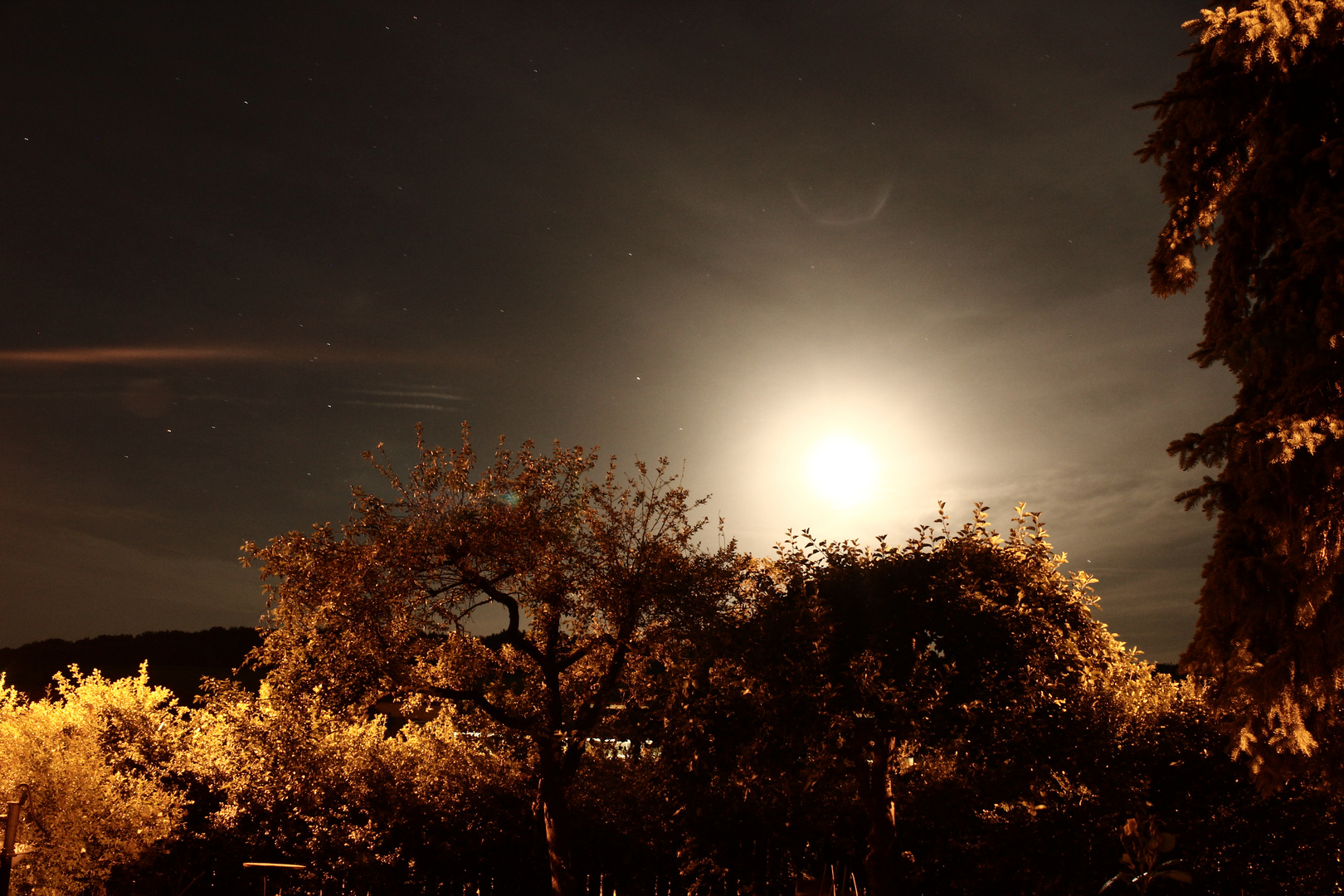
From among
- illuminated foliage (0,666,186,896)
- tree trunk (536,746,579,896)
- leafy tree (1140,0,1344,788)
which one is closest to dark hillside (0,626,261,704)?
illuminated foliage (0,666,186,896)

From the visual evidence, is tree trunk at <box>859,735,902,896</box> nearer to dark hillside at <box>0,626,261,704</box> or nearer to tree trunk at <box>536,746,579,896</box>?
tree trunk at <box>536,746,579,896</box>

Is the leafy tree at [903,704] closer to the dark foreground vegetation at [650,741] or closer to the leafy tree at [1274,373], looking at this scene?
the dark foreground vegetation at [650,741]

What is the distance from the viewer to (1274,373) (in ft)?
22.5

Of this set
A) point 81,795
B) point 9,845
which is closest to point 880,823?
point 9,845

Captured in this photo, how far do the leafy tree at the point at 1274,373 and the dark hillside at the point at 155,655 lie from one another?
28104mm

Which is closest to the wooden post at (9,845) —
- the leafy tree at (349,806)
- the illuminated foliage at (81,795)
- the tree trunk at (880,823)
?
the illuminated foliage at (81,795)

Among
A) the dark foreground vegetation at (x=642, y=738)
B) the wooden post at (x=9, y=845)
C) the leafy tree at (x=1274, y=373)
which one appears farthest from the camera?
the dark foreground vegetation at (x=642, y=738)

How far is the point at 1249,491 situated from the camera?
672 cm

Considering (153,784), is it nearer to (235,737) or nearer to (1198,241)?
(235,737)

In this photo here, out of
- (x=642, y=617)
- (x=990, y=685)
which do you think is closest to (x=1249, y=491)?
(x=990, y=685)

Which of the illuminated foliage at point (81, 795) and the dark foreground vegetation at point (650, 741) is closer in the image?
the dark foreground vegetation at point (650, 741)

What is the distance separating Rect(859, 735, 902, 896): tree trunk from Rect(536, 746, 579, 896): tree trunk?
468cm

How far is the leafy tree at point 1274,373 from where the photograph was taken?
20.6 ft

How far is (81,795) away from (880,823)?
497 inches
